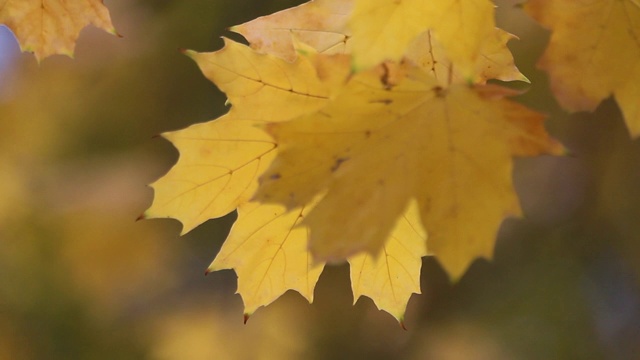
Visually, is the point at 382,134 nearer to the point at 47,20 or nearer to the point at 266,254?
the point at 266,254

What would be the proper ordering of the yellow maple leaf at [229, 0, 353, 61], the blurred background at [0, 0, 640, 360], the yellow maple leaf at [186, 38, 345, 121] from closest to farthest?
1. the yellow maple leaf at [186, 38, 345, 121]
2. the yellow maple leaf at [229, 0, 353, 61]
3. the blurred background at [0, 0, 640, 360]

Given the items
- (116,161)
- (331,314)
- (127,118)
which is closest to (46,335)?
(116,161)

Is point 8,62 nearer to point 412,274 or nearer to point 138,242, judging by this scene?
point 138,242

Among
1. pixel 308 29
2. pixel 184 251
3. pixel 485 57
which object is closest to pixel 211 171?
pixel 308 29

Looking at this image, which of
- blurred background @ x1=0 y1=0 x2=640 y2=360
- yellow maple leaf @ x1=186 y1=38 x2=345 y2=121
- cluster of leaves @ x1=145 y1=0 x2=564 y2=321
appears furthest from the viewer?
blurred background @ x1=0 y1=0 x2=640 y2=360

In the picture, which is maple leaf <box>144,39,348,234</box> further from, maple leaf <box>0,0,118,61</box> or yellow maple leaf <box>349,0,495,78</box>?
maple leaf <box>0,0,118,61</box>

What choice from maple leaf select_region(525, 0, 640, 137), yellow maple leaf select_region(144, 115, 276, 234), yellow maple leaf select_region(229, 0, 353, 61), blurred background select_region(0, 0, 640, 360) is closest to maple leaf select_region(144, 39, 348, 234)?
yellow maple leaf select_region(144, 115, 276, 234)
